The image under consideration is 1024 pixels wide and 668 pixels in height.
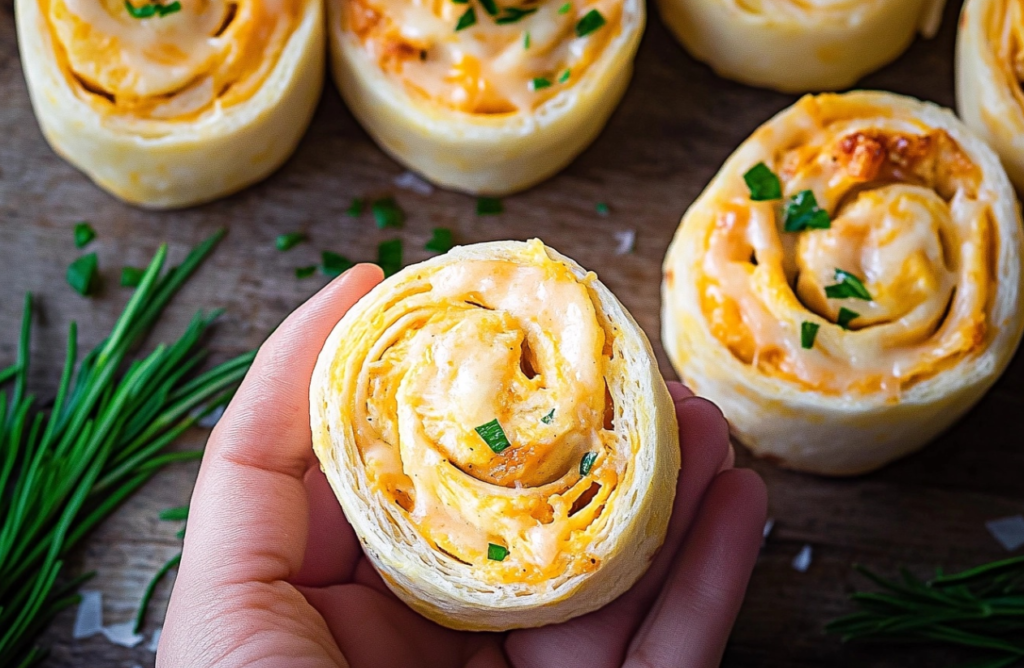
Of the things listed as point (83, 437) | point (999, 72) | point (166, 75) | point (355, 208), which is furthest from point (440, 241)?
point (999, 72)

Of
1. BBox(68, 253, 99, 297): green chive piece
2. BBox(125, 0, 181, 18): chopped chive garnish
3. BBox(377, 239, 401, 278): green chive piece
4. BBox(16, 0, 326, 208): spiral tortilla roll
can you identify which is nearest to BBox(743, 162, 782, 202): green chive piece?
BBox(377, 239, 401, 278): green chive piece

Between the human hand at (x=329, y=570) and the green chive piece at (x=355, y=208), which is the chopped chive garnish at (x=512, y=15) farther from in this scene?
the human hand at (x=329, y=570)

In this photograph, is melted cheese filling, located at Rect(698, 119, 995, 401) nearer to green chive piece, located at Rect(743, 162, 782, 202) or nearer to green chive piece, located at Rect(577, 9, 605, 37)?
green chive piece, located at Rect(743, 162, 782, 202)

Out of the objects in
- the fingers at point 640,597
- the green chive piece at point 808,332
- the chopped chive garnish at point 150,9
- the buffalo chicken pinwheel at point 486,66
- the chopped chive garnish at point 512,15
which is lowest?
the fingers at point 640,597

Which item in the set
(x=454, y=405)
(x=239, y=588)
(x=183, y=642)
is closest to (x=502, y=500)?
(x=454, y=405)

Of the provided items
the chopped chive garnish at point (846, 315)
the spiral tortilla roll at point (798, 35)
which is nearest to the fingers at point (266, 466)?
the chopped chive garnish at point (846, 315)

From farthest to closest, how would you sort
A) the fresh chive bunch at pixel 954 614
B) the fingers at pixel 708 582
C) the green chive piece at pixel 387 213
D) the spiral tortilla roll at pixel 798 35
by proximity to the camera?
the green chive piece at pixel 387 213 < the spiral tortilla roll at pixel 798 35 < the fresh chive bunch at pixel 954 614 < the fingers at pixel 708 582
